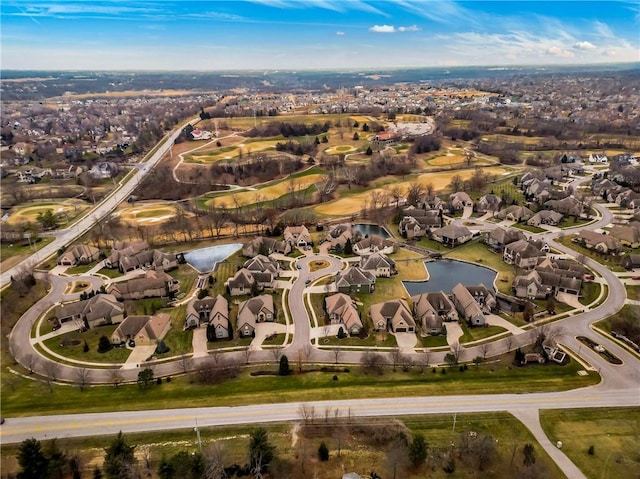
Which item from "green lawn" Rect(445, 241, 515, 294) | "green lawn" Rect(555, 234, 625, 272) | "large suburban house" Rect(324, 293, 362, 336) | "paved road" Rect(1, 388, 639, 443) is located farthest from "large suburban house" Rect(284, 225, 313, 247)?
"green lawn" Rect(555, 234, 625, 272)

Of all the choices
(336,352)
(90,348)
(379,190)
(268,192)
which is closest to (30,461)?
(90,348)

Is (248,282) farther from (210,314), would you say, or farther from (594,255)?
(594,255)

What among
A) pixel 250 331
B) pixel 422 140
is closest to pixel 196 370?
pixel 250 331

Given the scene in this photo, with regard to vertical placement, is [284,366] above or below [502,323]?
above

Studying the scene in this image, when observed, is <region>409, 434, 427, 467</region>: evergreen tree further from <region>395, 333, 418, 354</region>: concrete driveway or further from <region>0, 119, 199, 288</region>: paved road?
<region>0, 119, 199, 288</region>: paved road

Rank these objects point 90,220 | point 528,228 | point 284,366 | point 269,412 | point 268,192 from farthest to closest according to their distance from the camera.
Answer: point 268,192 → point 90,220 → point 528,228 → point 284,366 → point 269,412

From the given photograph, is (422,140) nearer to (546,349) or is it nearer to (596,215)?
(596,215)

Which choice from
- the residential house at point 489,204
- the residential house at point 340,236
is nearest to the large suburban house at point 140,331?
the residential house at point 340,236
